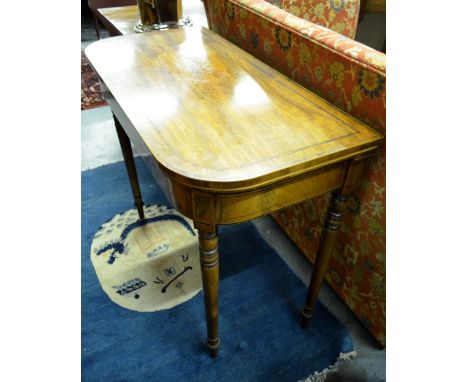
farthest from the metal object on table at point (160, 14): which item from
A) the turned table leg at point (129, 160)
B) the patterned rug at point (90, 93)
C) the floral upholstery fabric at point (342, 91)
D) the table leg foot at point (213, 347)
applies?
the table leg foot at point (213, 347)

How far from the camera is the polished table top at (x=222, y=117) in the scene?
2.31 feet

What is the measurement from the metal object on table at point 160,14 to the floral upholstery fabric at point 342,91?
1.02 ft

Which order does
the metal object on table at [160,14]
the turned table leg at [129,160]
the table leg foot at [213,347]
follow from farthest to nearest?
the metal object on table at [160,14] → the turned table leg at [129,160] → the table leg foot at [213,347]

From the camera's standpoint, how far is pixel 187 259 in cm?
147

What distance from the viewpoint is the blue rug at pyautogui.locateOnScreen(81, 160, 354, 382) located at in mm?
1115

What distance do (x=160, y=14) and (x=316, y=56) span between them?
1.00 metres

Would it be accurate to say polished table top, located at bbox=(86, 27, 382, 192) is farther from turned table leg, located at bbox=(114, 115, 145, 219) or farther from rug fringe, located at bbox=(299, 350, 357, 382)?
rug fringe, located at bbox=(299, 350, 357, 382)

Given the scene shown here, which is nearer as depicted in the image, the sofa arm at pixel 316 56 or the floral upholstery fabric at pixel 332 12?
the sofa arm at pixel 316 56

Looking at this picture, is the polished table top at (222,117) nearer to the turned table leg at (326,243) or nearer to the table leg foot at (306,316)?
the turned table leg at (326,243)

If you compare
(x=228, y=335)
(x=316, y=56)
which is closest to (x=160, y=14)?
(x=316, y=56)

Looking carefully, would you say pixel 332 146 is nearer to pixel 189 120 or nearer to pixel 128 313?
pixel 189 120

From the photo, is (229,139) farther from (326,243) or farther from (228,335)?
(228,335)
